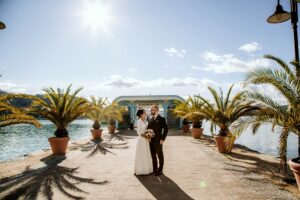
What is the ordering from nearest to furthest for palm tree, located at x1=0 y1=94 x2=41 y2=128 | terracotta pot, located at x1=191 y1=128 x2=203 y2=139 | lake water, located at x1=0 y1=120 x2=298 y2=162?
palm tree, located at x1=0 y1=94 x2=41 y2=128 → lake water, located at x1=0 y1=120 x2=298 y2=162 → terracotta pot, located at x1=191 y1=128 x2=203 y2=139

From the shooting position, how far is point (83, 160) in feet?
28.1

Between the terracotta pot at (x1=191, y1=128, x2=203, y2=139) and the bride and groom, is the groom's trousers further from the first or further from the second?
the terracotta pot at (x1=191, y1=128, x2=203, y2=139)

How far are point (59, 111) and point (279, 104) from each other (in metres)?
9.14

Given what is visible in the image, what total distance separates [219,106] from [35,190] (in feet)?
28.2

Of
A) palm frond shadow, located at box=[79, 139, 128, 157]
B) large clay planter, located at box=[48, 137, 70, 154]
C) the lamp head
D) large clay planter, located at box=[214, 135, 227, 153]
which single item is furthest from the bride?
large clay planter, located at box=[48, 137, 70, 154]

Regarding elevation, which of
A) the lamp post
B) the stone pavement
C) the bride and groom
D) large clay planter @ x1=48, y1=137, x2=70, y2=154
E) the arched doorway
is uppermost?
the lamp post

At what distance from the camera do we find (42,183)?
222 inches

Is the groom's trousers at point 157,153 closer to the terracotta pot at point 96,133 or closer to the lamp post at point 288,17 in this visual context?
the lamp post at point 288,17

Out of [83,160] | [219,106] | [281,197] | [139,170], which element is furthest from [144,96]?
[281,197]

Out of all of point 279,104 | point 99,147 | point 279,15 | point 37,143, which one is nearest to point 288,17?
point 279,15

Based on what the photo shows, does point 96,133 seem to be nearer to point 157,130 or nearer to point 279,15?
point 157,130

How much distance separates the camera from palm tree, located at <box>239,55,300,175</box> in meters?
5.31

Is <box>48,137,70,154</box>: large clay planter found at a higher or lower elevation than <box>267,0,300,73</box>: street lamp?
lower

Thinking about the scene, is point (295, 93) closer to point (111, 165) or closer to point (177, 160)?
point (177, 160)
